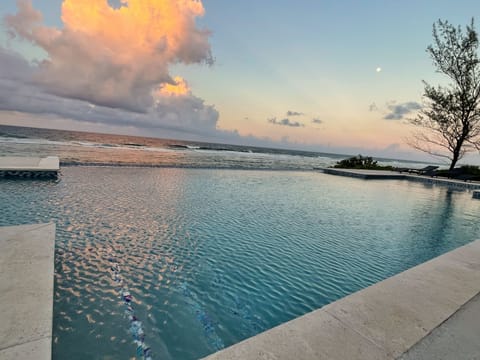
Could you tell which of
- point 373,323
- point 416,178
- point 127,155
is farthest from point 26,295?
point 127,155

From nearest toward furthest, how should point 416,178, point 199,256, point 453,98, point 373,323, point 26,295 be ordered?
point 373,323
point 26,295
point 199,256
point 453,98
point 416,178

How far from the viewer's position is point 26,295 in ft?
7.32

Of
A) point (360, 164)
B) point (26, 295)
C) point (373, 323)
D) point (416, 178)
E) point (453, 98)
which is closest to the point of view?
point (373, 323)

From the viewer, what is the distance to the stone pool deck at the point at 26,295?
5.51ft

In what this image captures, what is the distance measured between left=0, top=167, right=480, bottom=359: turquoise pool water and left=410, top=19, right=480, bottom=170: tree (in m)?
13.5

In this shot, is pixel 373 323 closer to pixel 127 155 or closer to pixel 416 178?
pixel 416 178

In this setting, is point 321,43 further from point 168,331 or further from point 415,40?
point 168,331

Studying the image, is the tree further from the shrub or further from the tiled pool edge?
the tiled pool edge

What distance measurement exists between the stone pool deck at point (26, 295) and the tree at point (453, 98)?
23.7m

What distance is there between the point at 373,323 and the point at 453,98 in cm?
2289

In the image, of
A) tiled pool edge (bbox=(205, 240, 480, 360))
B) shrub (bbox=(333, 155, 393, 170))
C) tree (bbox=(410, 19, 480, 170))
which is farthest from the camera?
shrub (bbox=(333, 155, 393, 170))

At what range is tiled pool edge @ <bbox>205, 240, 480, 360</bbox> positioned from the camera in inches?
63.1

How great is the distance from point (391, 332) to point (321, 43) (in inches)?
599

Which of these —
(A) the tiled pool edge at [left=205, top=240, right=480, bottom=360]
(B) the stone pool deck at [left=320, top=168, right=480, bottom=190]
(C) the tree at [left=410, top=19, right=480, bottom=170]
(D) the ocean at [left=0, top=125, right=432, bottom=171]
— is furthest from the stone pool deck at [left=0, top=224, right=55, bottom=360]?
(C) the tree at [left=410, top=19, right=480, bottom=170]
